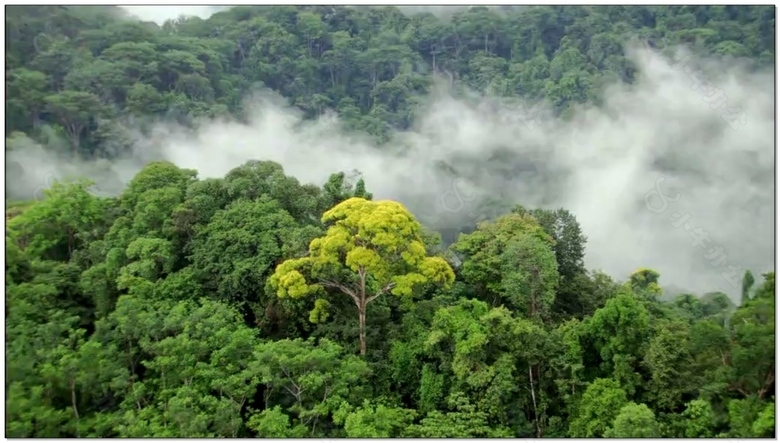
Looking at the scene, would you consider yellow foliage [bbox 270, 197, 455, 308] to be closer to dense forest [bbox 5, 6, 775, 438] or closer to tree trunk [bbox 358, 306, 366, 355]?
dense forest [bbox 5, 6, 775, 438]

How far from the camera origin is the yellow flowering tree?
6133mm

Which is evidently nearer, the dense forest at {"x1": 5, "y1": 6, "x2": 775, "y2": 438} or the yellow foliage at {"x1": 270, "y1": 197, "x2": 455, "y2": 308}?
the dense forest at {"x1": 5, "y1": 6, "x2": 775, "y2": 438}

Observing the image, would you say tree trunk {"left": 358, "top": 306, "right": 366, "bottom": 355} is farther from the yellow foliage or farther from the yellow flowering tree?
the yellow foliage

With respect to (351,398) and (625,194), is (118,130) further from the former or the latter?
(625,194)

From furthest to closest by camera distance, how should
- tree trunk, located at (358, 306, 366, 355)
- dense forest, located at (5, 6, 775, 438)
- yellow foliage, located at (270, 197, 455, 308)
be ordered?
tree trunk, located at (358, 306, 366, 355) < yellow foliage, located at (270, 197, 455, 308) < dense forest, located at (5, 6, 775, 438)

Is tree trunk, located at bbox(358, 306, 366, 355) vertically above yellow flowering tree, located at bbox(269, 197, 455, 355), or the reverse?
yellow flowering tree, located at bbox(269, 197, 455, 355)

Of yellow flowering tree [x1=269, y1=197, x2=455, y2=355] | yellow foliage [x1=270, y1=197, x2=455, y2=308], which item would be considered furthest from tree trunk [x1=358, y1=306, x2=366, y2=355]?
yellow foliage [x1=270, y1=197, x2=455, y2=308]

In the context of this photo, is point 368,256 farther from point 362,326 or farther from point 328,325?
point 328,325

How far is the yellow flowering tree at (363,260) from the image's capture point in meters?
6.13

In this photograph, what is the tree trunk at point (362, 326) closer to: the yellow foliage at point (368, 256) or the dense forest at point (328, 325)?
the dense forest at point (328, 325)

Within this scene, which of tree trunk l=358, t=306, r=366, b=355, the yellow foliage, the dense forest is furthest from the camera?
tree trunk l=358, t=306, r=366, b=355

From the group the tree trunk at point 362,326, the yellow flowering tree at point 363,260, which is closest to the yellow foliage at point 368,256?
the yellow flowering tree at point 363,260

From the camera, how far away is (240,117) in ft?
41.6

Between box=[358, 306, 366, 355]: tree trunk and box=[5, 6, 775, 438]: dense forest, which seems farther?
box=[358, 306, 366, 355]: tree trunk
